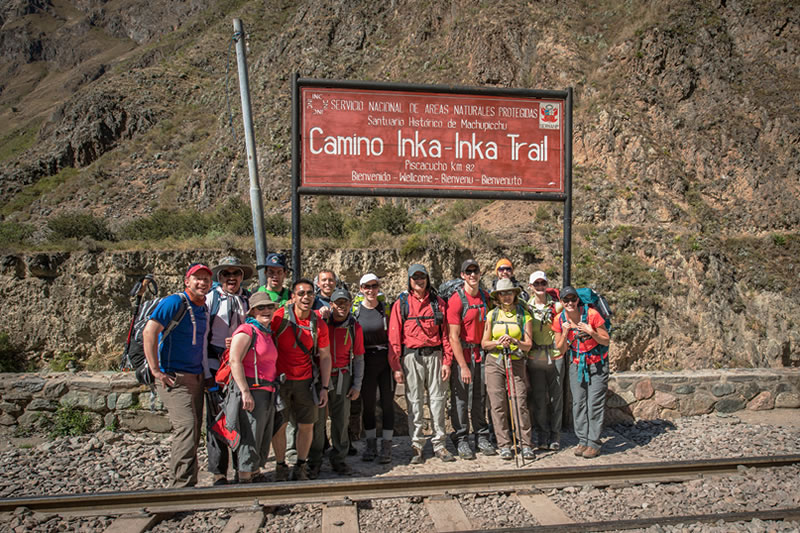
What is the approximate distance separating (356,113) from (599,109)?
67.3ft

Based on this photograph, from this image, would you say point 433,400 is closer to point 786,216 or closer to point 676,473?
point 676,473

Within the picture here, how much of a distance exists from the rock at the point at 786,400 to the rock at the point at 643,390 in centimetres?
181

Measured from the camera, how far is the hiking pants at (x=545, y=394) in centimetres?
581

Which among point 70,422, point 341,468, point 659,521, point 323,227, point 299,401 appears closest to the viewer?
Result: point 659,521

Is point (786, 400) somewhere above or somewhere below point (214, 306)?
below

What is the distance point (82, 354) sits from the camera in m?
13.8

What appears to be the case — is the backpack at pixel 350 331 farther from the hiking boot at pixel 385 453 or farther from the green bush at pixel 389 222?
the green bush at pixel 389 222

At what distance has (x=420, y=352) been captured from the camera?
5.50 metres

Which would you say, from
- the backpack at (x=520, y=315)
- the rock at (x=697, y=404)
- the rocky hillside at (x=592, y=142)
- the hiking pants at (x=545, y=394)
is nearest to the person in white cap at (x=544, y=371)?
the hiking pants at (x=545, y=394)

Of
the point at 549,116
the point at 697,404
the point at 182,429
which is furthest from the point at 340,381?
the point at 697,404

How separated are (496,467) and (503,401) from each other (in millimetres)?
682

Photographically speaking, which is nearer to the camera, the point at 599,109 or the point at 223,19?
the point at 599,109

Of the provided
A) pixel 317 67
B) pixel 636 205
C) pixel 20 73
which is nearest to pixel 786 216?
pixel 636 205

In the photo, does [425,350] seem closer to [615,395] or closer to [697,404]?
[615,395]
